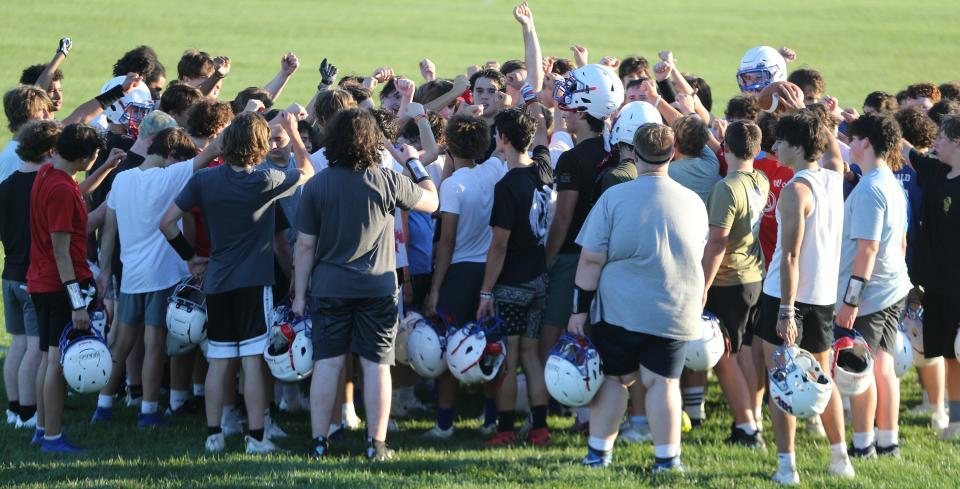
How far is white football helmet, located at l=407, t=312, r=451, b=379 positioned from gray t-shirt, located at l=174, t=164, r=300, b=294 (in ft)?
3.36

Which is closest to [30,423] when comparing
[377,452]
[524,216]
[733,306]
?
[377,452]

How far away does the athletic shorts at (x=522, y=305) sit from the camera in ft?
26.1

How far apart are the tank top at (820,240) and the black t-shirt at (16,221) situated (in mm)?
4858

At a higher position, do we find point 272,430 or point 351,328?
point 351,328

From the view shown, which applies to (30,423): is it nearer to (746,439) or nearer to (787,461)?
(746,439)

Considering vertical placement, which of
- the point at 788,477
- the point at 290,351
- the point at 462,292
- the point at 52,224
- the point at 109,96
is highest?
the point at 109,96

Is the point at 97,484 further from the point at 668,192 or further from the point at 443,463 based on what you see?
the point at 668,192

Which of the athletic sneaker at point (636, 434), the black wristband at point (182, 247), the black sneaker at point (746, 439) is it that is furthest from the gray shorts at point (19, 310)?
the black sneaker at point (746, 439)

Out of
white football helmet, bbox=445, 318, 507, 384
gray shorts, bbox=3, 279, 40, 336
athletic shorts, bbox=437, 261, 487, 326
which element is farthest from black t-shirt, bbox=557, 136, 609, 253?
gray shorts, bbox=3, 279, 40, 336

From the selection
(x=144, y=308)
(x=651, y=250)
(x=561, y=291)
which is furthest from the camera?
(x=144, y=308)

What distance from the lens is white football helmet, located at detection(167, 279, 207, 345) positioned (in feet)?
25.9

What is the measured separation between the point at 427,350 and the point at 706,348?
180cm

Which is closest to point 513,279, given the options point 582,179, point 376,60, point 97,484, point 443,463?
point 582,179

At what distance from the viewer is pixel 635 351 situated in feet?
22.6
